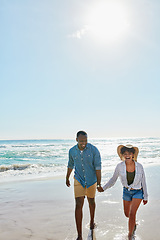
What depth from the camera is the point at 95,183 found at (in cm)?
410

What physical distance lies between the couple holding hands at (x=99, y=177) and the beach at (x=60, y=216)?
1.08 ft

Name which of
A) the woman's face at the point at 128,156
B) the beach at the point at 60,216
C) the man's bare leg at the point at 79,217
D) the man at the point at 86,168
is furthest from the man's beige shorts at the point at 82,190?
the woman's face at the point at 128,156

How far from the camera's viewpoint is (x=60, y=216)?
4930mm

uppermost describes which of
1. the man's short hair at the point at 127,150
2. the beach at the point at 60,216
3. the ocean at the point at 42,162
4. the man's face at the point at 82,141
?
the man's face at the point at 82,141

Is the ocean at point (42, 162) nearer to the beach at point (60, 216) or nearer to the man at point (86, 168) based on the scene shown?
the beach at point (60, 216)

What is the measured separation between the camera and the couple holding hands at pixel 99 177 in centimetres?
351

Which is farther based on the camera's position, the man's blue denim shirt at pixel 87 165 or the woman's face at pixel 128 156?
the man's blue denim shirt at pixel 87 165

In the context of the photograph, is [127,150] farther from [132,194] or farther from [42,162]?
[42,162]

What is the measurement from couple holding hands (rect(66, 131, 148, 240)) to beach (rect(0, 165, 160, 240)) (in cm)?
33

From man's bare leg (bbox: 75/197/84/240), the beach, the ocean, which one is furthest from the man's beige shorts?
the ocean

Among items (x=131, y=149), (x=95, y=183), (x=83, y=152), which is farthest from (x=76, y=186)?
(x=131, y=149)

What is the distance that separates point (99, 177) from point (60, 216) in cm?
167

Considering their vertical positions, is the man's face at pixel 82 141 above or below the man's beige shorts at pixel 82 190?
above

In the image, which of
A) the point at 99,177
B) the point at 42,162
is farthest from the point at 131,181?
the point at 42,162
